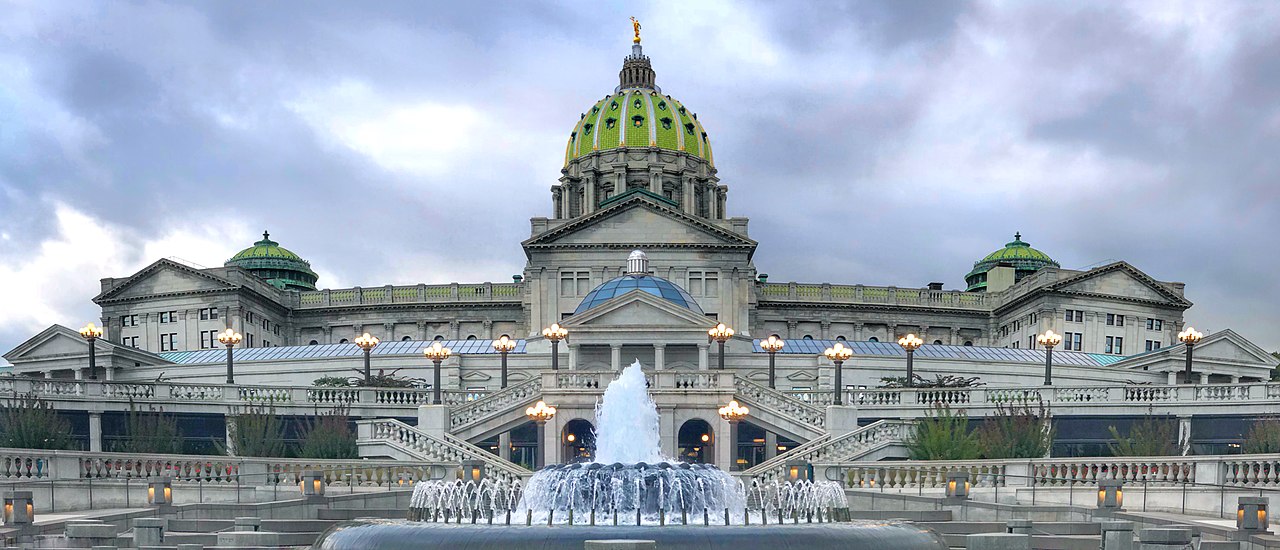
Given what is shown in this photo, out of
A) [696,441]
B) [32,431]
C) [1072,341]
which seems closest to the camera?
[32,431]

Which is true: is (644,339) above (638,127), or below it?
below

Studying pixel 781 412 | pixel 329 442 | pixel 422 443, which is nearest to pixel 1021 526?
pixel 329 442

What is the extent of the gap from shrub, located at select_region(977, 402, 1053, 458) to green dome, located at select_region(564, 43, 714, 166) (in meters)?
116

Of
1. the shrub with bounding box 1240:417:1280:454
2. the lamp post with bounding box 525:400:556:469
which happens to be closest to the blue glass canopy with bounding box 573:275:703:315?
the lamp post with bounding box 525:400:556:469

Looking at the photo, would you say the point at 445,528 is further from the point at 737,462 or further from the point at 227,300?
the point at 227,300

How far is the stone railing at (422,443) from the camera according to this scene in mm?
48562

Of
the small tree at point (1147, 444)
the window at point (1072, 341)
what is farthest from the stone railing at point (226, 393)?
the window at point (1072, 341)

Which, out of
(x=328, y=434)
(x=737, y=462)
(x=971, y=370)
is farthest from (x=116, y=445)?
(x=971, y=370)

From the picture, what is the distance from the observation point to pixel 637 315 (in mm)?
75188

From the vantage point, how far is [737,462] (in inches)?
2308

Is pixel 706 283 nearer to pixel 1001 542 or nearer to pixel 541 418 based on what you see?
pixel 541 418

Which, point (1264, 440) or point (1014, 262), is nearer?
point (1264, 440)

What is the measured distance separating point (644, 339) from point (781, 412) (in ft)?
64.5

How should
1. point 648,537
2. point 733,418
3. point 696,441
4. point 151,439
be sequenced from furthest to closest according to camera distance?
point 696,441 → point 733,418 → point 151,439 → point 648,537
